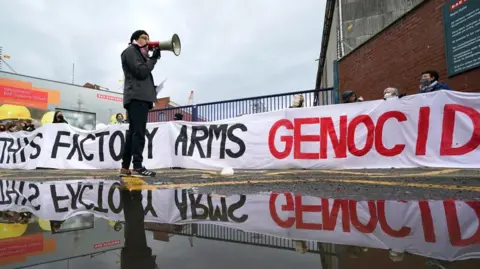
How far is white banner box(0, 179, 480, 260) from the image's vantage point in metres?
1.62

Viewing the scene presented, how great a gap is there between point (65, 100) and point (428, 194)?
2542cm

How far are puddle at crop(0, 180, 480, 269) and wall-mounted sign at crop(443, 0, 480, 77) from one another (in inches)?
195

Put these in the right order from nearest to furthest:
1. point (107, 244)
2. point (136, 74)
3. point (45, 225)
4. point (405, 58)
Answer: point (107, 244) < point (45, 225) < point (136, 74) < point (405, 58)

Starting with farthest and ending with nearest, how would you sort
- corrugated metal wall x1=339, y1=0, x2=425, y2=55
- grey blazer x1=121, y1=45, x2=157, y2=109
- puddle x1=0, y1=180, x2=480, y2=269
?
corrugated metal wall x1=339, y1=0, x2=425, y2=55, grey blazer x1=121, y1=45, x2=157, y2=109, puddle x1=0, y1=180, x2=480, y2=269

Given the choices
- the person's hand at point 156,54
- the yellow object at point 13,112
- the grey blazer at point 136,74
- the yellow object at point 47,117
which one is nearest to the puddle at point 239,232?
the grey blazer at point 136,74

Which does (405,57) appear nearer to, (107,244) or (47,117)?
(107,244)

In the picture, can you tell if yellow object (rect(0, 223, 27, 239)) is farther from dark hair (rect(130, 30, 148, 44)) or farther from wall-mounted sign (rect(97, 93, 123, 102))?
wall-mounted sign (rect(97, 93, 123, 102))

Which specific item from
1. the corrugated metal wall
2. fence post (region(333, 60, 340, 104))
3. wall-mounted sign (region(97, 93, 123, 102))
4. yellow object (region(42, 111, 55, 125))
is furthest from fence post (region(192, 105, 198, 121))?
wall-mounted sign (region(97, 93, 123, 102))

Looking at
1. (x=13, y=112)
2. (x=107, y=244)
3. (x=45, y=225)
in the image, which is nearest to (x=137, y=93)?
(x=45, y=225)

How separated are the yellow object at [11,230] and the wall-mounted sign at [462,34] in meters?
7.32

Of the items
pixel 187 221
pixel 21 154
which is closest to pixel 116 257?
pixel 187 221

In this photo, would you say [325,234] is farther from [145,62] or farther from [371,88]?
[371,88]

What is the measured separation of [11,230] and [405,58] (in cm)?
837

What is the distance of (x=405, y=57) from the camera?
7707mm
